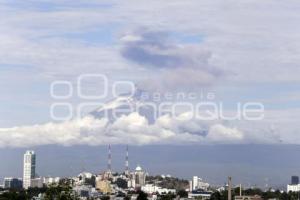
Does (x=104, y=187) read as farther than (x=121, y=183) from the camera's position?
No

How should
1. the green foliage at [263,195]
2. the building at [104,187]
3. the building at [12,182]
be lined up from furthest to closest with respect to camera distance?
the building at [12,182]
the building at [104,187]
the green foliage at [263,195]

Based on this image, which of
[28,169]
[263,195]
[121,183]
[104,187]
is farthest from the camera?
[121,183]

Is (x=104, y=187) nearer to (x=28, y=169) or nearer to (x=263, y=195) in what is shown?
(x=28, y=169)

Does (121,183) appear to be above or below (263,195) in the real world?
above

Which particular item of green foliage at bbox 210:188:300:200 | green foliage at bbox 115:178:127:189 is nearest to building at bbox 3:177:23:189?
green foliage at bbox 115:178:127:189

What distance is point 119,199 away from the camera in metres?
118

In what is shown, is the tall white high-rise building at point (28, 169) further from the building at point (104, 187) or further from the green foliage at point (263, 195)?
the green foliage at point (263, 195)

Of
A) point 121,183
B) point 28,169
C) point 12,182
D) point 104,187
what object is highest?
point 28,169

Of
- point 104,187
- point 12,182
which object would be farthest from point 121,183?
point 104,187

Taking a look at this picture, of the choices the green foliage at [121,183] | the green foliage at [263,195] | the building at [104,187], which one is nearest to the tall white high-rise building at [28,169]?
the green foliage at [121,183]

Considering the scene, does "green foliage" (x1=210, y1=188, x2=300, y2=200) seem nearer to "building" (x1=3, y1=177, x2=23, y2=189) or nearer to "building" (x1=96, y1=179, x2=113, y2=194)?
"building" (x1=96, y1=179, x2=113, y2=194)

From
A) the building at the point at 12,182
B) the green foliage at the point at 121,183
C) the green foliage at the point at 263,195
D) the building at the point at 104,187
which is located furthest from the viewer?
Answer: the green foliage at the point at 121,183

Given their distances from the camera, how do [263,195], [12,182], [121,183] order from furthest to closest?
[121,183] → [12,182] → [263,195]

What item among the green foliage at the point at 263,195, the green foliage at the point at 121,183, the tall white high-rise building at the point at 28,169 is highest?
the tall white high-rise building at the point at 28,169
